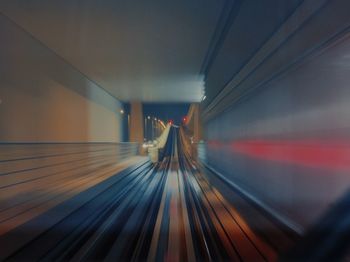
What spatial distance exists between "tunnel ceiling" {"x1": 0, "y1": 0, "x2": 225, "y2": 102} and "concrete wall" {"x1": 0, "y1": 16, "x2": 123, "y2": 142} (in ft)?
0.82

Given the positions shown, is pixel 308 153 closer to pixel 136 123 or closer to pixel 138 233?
pixel 138 233

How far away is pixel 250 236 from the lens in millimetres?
3379

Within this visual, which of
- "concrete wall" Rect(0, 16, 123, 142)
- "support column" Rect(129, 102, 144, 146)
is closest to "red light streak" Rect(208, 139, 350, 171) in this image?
"concrete wall" Rect(0, 16, 123, 142)

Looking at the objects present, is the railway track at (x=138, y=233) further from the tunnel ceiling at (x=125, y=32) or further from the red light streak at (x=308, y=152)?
the tunnel ceiling at (x=125, y=32)

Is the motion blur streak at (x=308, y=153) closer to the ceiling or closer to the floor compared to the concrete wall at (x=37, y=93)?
closer to the floor

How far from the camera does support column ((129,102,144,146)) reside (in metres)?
18.2

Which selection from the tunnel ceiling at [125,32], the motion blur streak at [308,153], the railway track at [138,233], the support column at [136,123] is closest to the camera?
the motion blur streak at [308,153]

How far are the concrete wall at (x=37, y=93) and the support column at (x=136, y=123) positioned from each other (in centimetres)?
767

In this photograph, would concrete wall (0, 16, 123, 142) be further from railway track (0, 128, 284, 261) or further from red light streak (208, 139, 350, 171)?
red light streak (208, 139, 350, 171)

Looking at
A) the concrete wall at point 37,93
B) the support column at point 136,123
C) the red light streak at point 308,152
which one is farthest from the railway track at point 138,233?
the support column at point 136,123

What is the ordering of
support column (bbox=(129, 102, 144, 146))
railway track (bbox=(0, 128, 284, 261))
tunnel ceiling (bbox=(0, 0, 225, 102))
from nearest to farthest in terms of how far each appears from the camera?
1. railway track (bbox=(0, 128, 284, 261))
2. tunnel ceiling (bbox=(0, 0, 225, 102))
3. support column (bbox=(129, 102, 144, 146))

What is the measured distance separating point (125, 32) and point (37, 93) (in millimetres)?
2018

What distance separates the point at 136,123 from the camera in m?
18.9

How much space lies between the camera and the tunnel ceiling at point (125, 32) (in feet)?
16.6
